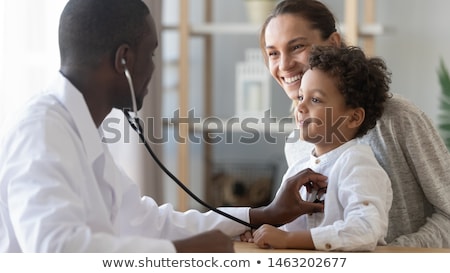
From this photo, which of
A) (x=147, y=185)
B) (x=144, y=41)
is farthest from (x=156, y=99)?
(x=144, y=41)

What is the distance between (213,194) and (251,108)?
1.17 ft

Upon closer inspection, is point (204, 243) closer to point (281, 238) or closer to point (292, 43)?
point (281, 238)

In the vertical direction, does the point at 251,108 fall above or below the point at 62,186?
below

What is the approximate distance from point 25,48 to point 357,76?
0.80 m

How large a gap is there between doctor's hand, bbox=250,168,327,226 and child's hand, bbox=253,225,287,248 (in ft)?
0.18

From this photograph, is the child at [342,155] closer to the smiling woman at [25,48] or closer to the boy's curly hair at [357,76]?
the boy's curly hair at [357,76]

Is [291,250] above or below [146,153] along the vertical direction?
above

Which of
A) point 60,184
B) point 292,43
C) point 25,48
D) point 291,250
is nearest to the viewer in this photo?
point 60,184

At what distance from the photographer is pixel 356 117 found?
810mm

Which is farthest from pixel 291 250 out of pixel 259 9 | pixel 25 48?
pixel 259 9

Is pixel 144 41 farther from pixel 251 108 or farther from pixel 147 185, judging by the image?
pixel 251 108

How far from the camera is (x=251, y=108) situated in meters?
2.36

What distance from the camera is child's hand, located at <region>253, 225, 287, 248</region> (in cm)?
→ 77

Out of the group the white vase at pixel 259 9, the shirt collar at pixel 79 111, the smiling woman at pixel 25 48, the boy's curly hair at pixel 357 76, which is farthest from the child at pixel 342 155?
the white vase at pixel 259 9
